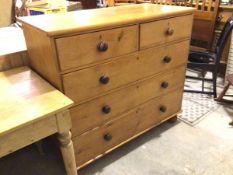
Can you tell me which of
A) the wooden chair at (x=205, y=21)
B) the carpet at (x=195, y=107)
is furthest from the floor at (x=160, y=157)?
the wooden chair at (x=205, y=21)

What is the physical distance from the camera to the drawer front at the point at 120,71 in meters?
1.16

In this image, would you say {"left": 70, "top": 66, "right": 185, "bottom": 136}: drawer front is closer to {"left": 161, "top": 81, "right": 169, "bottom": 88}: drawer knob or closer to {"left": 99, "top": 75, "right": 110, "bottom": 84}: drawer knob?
{"left": 161, "top": 81, "right": 169, "bottom": 88}: drawer knob

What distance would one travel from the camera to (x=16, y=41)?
5.17 feet

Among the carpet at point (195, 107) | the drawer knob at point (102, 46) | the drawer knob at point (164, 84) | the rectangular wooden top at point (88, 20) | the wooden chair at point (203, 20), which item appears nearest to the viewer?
the rectangular wooden top at point (88, 20)

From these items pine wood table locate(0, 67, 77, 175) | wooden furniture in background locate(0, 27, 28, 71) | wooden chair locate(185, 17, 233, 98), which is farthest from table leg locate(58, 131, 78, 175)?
wooden chair locate(185, 17, 233, 98)

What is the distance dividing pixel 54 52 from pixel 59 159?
0.89 meters

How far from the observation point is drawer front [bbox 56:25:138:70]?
1045 mm

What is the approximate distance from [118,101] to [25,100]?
0.57 meters

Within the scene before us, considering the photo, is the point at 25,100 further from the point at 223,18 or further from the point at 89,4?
the point at 89,4

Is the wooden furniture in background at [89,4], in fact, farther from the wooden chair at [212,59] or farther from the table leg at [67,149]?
the table leg at [67,149]

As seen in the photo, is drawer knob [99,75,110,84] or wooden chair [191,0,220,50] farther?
wooden chair [191,0,220,50]

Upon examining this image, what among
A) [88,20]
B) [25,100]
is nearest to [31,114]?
[25,100]

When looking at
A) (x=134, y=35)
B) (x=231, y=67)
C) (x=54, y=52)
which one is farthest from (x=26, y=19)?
(x=231, y=67)

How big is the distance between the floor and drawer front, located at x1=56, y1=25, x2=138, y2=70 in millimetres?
762
